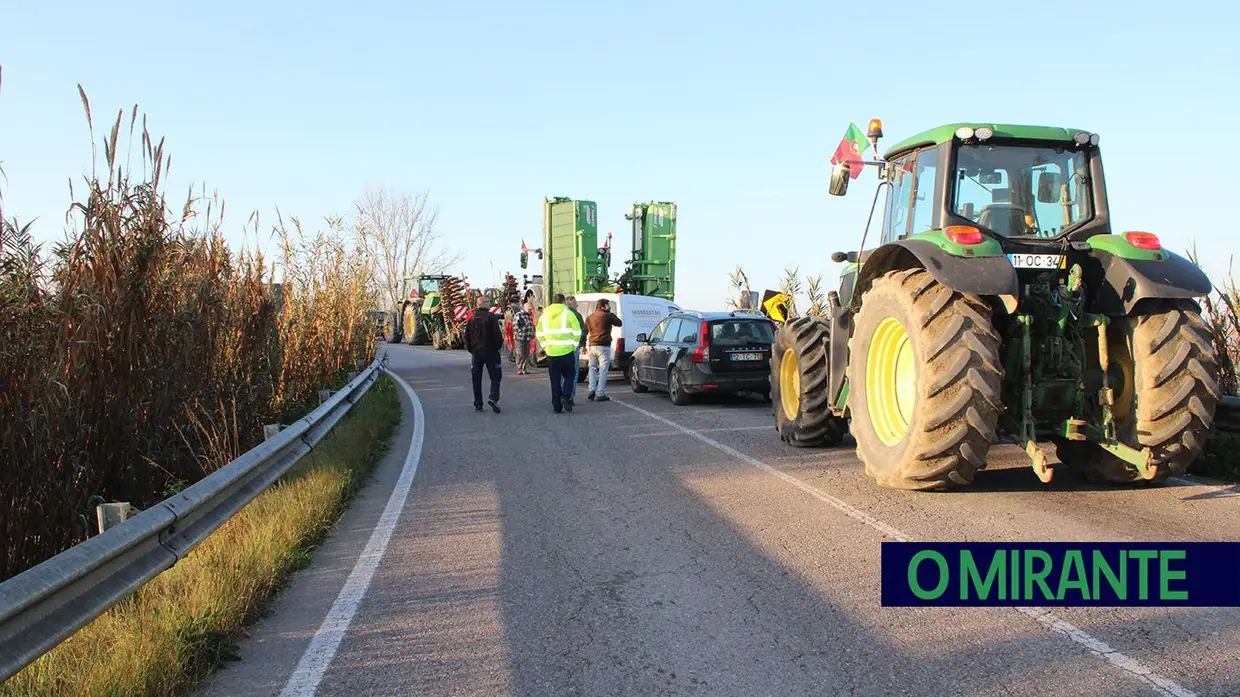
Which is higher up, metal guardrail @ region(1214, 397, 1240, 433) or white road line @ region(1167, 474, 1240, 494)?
metal guardrail @ region(1214, 397, 1240, 433)

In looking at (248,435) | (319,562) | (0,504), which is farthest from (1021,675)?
(248,435)

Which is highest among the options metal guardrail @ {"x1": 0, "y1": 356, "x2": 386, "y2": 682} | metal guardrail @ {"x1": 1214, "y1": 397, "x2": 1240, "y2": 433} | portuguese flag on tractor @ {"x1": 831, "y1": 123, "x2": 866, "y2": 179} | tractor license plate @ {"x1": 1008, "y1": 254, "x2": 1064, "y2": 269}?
portuguese flag on tractor @ {"x1": 831, "y1": 123, "x2": 866, "y2": 179}

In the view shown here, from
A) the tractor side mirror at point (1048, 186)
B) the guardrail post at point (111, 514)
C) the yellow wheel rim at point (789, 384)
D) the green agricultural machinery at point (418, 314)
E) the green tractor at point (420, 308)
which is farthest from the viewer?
the green tractor at point (420, 308)

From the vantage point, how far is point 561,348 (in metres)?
13.9

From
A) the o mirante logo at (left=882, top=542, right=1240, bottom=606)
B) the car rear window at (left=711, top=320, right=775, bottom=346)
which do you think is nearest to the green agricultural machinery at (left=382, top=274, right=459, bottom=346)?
the car rear window at (left=711, top=320, right=775, bottom=346)

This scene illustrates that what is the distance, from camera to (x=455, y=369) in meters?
23.3

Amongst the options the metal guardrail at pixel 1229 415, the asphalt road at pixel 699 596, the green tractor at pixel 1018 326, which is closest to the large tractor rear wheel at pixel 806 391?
the asphalt road at pixel 699 596

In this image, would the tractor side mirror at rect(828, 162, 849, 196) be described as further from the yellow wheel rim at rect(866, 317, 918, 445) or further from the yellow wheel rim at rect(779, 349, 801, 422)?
the yellow wheel rim at rect(779, 349, 801, 422)

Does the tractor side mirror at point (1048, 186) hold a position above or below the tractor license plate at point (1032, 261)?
above

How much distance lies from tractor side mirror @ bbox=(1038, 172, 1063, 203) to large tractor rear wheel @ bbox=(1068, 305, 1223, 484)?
4.23 feet

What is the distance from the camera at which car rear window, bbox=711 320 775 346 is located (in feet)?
45.8

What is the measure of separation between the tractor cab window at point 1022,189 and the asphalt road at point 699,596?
211cm

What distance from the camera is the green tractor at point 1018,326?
21.2ft

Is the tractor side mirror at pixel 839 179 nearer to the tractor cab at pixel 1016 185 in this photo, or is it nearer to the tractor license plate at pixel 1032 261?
the tractor cab at pixel 1016 185
